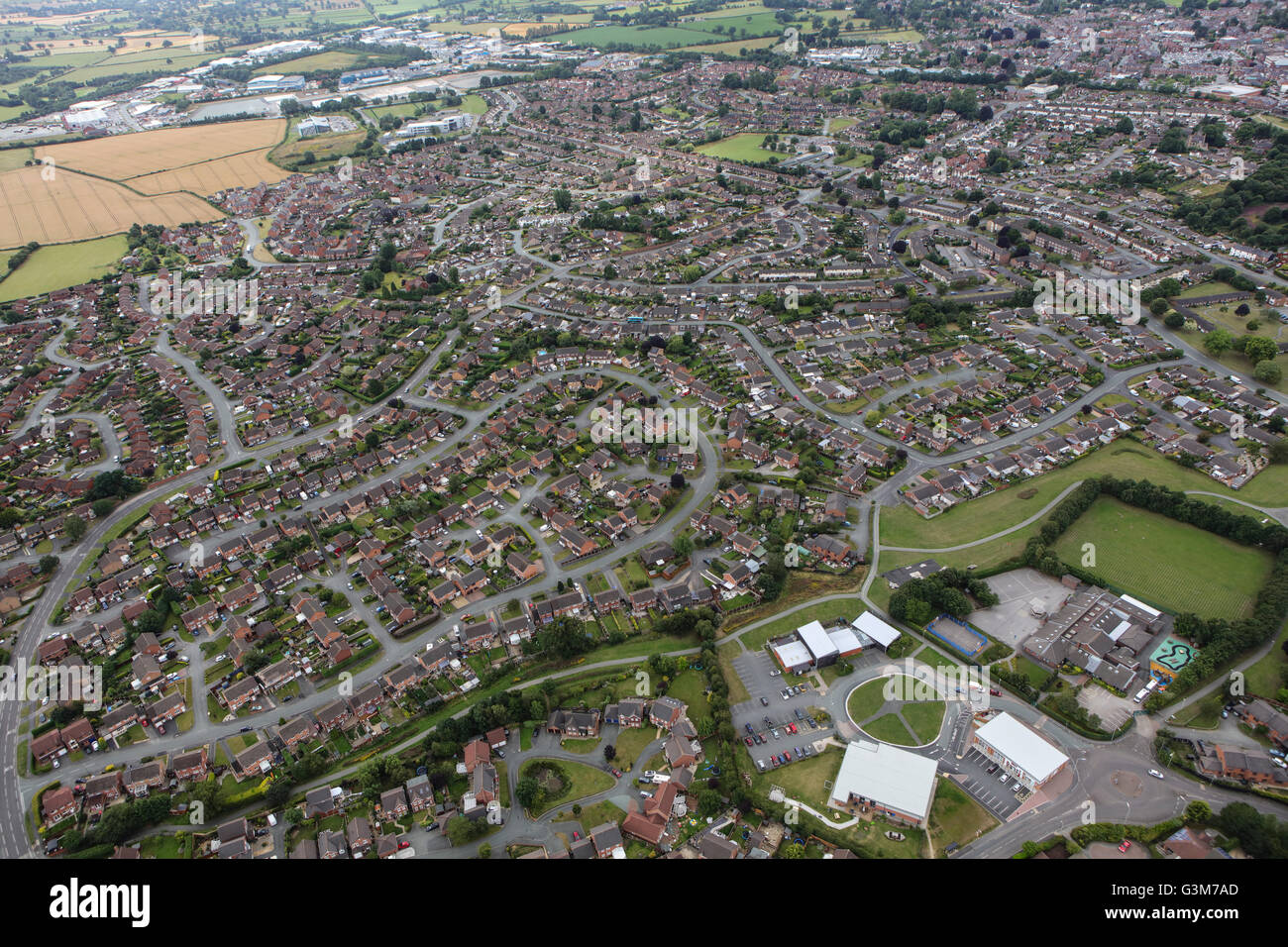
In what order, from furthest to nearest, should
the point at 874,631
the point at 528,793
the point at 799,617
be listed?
the point at 799,617, the point at 874,631, the point at 528,793

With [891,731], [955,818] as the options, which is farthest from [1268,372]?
[955,818]

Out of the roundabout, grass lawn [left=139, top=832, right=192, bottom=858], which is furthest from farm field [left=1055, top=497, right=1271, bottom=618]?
grass lawn [left=139, top=832, right=192, bottom=858]

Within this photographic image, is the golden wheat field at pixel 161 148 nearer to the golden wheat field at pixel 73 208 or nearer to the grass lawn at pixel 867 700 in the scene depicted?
the golden wheat field at pixel 73 208

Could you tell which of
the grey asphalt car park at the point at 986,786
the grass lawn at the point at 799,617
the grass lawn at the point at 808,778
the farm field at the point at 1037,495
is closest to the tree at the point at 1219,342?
the farm field at the point at 1037,495

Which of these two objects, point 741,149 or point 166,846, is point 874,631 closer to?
point 166,846

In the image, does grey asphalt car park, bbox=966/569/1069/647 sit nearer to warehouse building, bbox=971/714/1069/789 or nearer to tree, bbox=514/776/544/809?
warehouse building, bbox=971/714/1069/789
